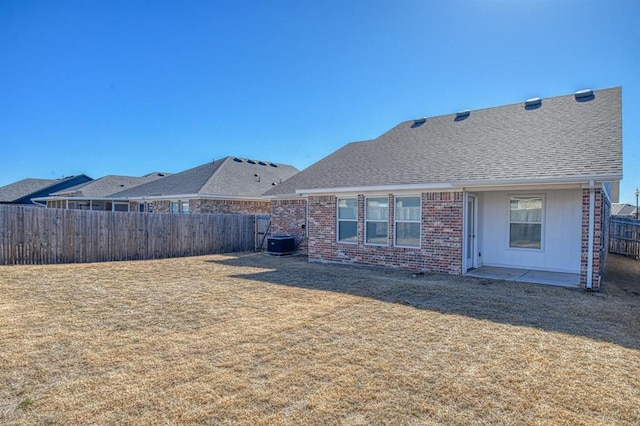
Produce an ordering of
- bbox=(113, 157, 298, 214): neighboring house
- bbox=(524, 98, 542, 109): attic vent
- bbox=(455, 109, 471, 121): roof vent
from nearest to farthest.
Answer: bbox=(524, 98, 542, 109): attic vent, bbox=(455, 109, 471, 121): roof vent, bbox=(113, 157, 298, 214): neighboring house

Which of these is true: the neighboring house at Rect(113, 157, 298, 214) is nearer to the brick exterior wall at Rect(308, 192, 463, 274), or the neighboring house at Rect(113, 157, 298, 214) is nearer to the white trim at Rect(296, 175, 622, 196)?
the brick exterior wall at Rect(308, 192, 463, 274)

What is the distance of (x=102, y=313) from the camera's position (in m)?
6.14

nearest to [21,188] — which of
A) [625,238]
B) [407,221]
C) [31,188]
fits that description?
[31,188]

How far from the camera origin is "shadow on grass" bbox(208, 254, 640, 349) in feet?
18.5

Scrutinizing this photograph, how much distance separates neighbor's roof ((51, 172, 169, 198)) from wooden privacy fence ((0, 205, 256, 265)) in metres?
13.1

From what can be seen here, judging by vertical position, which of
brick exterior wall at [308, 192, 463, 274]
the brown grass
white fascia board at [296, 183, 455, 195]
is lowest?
the brown grass

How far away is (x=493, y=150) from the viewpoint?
1112cm

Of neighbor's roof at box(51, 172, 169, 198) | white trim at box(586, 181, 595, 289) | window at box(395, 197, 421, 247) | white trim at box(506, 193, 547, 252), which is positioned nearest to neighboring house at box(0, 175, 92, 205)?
neighbor's roof at box(51, 172, 169, 198)

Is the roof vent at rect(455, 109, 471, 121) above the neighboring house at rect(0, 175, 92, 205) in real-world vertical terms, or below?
above

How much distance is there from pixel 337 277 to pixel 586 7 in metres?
9.98

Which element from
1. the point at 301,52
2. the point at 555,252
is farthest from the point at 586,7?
the point at 301,52

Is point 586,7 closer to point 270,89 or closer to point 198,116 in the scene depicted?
point 270,89

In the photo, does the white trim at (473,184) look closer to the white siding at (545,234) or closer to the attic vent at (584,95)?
the white siding at (545,234)

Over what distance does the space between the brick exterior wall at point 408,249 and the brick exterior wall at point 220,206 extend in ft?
26.4
